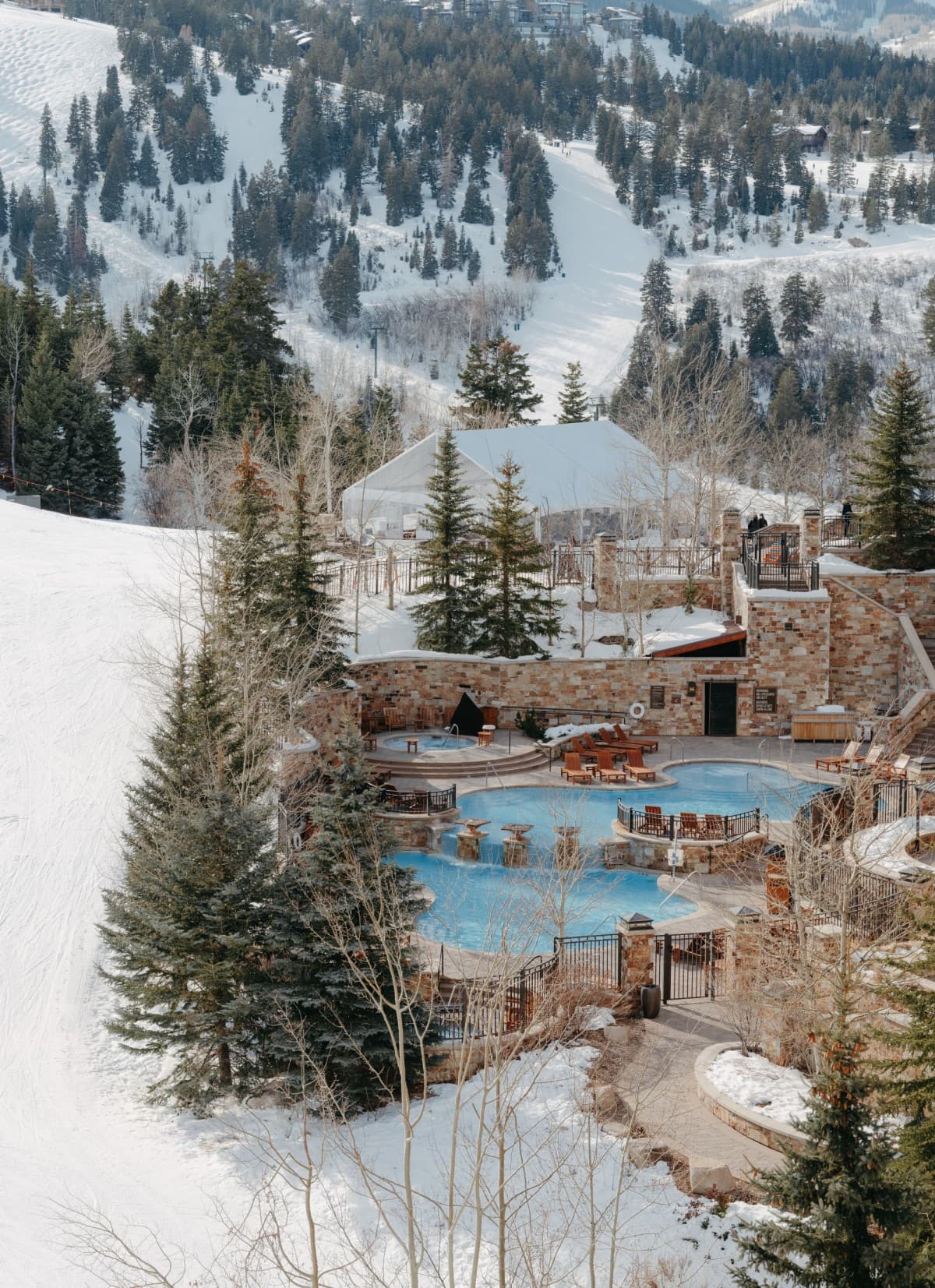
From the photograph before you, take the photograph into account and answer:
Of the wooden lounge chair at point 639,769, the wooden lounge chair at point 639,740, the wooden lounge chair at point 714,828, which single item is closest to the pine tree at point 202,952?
the wooden lounge chair at point 714,828

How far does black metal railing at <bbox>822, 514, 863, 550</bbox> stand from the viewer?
114 ft

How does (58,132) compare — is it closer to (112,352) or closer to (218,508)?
(112,352)

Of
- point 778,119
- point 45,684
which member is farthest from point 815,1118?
point 778,119

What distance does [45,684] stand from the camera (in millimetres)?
25516

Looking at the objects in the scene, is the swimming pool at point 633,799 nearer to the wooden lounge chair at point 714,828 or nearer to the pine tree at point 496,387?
the wooden lounge chair at point 714,828

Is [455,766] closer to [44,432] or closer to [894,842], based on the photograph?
[894,842]

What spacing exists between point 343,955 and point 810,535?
793 inches

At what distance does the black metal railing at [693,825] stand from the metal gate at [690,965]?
4.50 metres

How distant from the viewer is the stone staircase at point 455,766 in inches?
1045

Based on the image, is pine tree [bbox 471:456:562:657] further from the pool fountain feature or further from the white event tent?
the pool fountain feature

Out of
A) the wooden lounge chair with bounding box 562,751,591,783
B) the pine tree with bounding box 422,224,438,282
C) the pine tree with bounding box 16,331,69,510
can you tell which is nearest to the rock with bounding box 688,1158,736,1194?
the wooden lounge chair with bounding box 562,751,591,783

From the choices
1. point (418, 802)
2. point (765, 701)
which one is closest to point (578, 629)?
point (765, 701)

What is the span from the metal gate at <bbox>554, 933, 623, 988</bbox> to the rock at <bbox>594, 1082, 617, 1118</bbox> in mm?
2205

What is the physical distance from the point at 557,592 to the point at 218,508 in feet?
32.9
